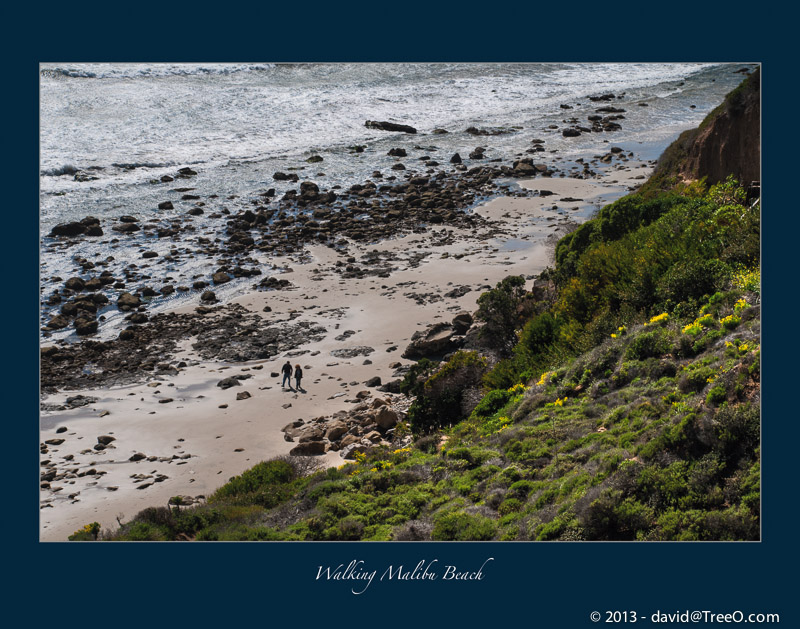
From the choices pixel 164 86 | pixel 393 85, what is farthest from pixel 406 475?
pixel 164 86

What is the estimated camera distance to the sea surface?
1631 inches

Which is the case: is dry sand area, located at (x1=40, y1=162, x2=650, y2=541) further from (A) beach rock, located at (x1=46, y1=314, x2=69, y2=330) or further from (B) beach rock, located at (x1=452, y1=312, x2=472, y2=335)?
(A) beach rock, located at (x1=46, y1=314, x2=69, y2=330)

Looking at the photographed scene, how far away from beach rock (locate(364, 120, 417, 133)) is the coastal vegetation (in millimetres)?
33858

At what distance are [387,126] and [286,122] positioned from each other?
695 cm

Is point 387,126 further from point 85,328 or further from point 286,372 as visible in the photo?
point 286,372

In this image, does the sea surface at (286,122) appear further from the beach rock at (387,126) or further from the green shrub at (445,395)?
the green shrub at (445,395)

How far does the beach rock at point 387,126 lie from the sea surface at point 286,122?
37 cm

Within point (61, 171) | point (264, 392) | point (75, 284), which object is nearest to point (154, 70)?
point (61, 171)

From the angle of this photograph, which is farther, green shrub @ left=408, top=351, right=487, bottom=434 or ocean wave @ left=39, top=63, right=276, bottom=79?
ocean wave @ left=39, top=63, right=276, bottom=79

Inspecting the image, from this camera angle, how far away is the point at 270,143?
49.0m

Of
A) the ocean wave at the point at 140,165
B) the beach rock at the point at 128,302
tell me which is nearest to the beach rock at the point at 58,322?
the beach rock at the point at 128,302

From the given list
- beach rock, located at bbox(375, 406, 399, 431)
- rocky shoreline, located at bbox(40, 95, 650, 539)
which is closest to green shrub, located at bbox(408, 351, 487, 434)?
beach rock, located at bbox(375, 406, 399, 431)

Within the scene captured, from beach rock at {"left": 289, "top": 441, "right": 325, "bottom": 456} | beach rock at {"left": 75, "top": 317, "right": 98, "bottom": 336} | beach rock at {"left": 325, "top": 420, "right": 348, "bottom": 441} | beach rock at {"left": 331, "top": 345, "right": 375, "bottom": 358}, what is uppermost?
beach rock at {"left": 75, "top": 317, "right": 98, "bottom": 336}

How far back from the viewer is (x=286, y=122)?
4978cm
